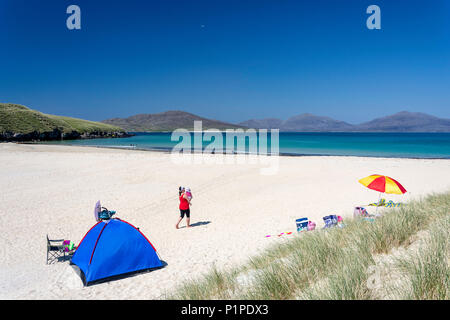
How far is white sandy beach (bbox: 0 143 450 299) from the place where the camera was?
19.4ft

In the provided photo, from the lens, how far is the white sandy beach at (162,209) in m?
5.91

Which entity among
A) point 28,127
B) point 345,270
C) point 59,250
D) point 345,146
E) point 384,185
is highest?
point 28,127

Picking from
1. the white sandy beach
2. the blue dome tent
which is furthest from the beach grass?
the blue dome tent

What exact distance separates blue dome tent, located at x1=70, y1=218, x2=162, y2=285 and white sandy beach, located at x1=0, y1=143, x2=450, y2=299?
25 cm

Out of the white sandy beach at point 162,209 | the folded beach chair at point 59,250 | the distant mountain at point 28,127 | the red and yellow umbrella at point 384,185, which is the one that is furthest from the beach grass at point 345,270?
the distant mountain at point 28,127

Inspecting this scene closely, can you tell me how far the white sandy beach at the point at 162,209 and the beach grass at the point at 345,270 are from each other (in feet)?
4.94

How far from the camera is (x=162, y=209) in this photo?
38.3 feet

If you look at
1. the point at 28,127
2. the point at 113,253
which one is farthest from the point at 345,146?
the point at 28,127

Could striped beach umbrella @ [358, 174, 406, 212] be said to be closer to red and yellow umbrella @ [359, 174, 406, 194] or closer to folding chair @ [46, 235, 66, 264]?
red and yellow umbrella @ [359, 174, 406, 194]

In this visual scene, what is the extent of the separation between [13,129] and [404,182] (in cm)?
6567

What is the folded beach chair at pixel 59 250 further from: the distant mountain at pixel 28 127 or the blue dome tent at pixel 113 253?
the distant mountain at pixel 28 127

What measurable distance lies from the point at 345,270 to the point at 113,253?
4.88 meters

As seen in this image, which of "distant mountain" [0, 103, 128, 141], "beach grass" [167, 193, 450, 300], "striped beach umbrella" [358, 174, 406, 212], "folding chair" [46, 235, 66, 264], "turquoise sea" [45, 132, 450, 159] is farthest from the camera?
"distant mountain" [0, 103, 128, 141]

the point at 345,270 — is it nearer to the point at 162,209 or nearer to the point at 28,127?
the point at 162,209
